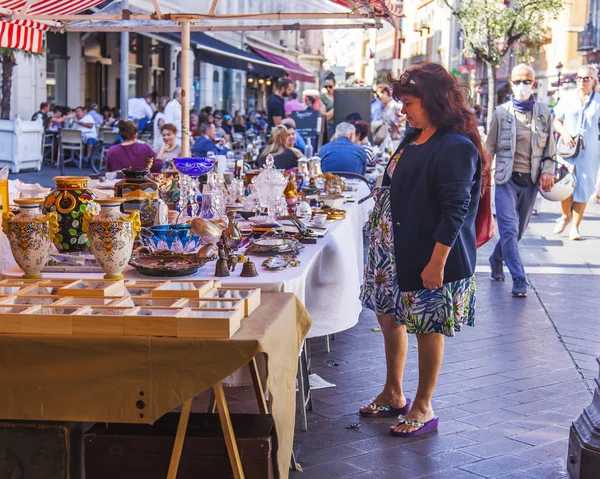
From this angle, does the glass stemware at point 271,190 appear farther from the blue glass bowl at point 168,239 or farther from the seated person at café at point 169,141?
the seated person at café at point 169,141

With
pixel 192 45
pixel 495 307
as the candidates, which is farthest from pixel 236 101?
pixel 495 307

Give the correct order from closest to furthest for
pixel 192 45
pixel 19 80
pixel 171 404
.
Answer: pixel 171 404, pixel 192 45, pixel 19 80

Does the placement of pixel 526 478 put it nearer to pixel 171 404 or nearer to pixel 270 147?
pixel 171 404

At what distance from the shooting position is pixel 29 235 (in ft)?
10.4

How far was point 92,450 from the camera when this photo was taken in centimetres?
289

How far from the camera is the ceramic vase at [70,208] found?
144 inches

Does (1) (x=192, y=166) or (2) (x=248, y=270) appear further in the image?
(1) (x=192, y=166)

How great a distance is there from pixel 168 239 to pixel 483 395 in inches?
80.3

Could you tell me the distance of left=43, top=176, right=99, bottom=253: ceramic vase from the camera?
12.0 ft

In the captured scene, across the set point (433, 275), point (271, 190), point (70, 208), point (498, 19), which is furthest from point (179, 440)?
point (498, 19)

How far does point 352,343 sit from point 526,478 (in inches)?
92.5

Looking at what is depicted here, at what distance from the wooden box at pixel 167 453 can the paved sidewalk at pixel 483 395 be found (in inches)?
35.0

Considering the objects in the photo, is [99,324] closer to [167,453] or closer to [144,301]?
[144,301]

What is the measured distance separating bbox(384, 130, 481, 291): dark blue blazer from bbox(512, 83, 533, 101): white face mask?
3379mm
